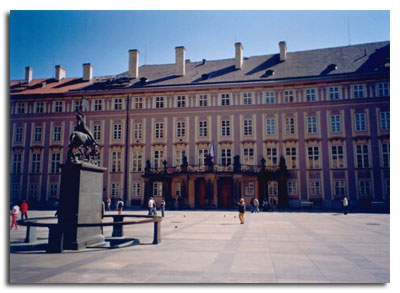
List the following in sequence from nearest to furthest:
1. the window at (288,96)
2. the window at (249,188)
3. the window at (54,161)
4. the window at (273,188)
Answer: the window at (54,161) < the window at (288,96) < the window at (273,188) < the window at (249,188)

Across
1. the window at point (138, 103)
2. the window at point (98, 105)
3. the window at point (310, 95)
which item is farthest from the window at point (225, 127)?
the window at point (98, 105)

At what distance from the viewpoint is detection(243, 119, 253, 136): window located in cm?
3412

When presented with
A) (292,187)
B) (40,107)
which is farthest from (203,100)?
(40,107)

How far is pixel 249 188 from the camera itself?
33.8 metres

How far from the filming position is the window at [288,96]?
32.6 meters

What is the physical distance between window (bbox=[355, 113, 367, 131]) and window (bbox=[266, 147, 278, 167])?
7730 millimetres

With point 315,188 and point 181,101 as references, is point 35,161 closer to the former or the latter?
point 181,101

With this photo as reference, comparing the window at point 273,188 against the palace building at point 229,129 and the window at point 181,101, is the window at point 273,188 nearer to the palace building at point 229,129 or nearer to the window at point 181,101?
the palace building at point 229,129

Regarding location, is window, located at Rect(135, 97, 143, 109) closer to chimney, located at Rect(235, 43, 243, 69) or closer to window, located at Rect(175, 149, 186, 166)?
window, located at Rect(175, 149, 186, 166)

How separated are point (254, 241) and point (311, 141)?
23555 millimetres

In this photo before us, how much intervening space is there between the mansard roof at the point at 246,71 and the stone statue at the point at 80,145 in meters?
23.8

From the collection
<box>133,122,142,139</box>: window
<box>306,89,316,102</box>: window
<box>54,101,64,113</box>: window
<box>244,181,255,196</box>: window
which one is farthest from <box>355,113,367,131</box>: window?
<box>54,101,64,113</box>: window

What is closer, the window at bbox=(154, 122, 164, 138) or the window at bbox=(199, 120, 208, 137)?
the window at bbox=(199, 120, 208, 137)

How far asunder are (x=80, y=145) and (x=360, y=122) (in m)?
25.6
